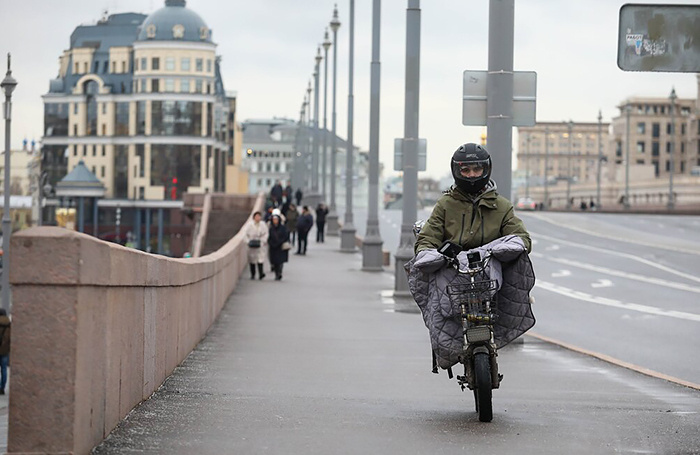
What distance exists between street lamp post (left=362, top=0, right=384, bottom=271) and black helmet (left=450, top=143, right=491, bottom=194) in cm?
2375

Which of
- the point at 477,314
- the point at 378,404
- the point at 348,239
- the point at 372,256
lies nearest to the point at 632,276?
the point at 372,256

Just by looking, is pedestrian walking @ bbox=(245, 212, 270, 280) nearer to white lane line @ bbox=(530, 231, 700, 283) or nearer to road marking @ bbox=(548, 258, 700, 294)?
road marking @ bbox=(548, 258, 700, 294)

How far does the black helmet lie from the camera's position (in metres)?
8.31

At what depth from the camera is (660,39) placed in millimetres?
9070

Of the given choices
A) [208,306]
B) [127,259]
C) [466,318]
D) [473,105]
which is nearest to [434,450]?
[466,318]

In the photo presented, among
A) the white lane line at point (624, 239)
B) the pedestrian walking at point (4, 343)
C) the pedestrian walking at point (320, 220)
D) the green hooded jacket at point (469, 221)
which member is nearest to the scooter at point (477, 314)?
the green hooded jacket at point (469, 221)

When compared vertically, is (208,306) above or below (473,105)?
below

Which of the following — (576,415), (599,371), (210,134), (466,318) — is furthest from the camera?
(210,134)

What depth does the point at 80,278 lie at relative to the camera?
18.9 feet

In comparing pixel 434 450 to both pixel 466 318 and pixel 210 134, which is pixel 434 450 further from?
pixel 210 134

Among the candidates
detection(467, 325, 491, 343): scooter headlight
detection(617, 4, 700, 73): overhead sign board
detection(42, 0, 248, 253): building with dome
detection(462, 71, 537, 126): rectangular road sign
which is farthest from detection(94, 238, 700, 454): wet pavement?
detection(42, 0, 248, 253): building with dome

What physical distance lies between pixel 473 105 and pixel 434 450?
781 centimetres

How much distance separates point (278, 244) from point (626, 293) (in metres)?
8.37

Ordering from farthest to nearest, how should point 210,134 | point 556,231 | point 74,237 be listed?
point 210,134 → point 556,231 → point 74,237
